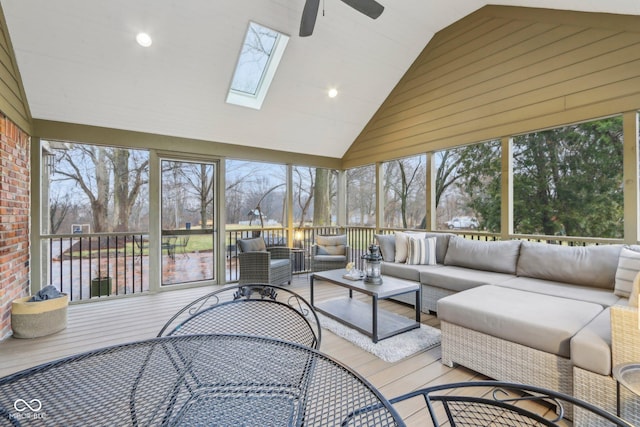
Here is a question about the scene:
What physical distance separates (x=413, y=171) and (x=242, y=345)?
191 inches

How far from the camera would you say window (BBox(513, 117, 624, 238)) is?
3.86m

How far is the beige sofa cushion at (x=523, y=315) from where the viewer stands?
192 centimetres

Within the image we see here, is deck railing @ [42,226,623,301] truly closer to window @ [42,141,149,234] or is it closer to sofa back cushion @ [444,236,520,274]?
window @ [42,141,149,234]

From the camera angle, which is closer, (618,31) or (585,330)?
(585,330)

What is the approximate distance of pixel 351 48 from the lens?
4609mm

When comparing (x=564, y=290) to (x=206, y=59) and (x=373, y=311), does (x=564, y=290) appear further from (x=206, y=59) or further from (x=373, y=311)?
(x=206, y=59)

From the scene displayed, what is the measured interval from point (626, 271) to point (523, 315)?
1.29m

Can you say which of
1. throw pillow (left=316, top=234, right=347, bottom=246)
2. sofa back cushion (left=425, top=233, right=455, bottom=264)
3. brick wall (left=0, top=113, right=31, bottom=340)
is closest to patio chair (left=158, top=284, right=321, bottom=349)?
brick wall (left=0, top=113, right=31, bottom=340)

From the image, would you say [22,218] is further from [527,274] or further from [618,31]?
[618,31]

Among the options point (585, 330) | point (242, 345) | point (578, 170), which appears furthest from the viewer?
point (578, 170)

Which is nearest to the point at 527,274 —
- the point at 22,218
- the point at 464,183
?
the point at 464,183

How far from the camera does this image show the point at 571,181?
4.30 m

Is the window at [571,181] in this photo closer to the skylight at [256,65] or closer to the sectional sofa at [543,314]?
the sectional sofa at [543,314]

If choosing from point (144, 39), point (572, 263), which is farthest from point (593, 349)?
point (144, 39)
